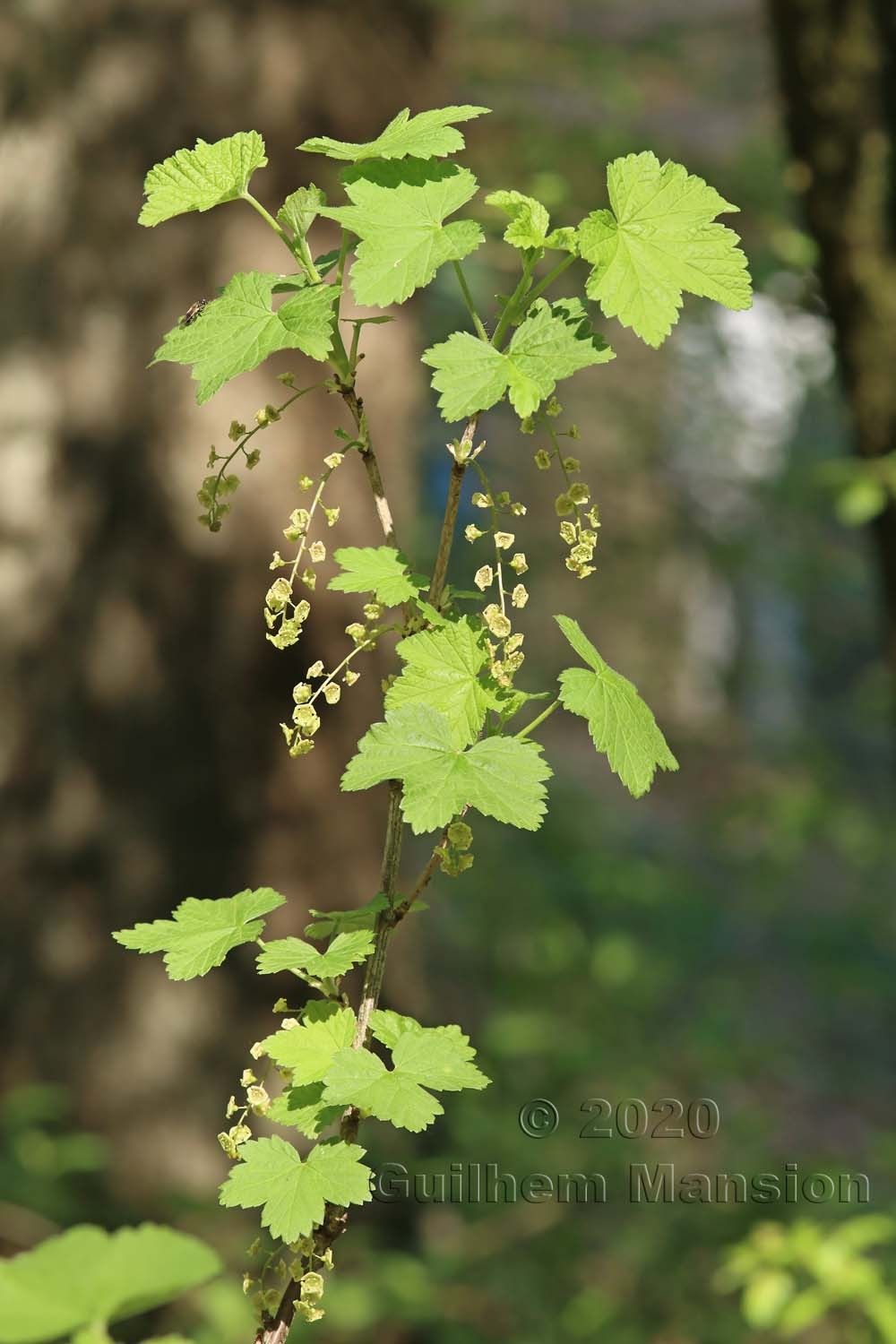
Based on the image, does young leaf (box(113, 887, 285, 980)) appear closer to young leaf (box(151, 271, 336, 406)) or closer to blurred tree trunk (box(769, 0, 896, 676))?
young leaf (box(151, 271, 336, 406))

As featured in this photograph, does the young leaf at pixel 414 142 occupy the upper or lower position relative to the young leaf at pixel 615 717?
upper

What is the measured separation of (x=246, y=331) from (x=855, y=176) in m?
1.95

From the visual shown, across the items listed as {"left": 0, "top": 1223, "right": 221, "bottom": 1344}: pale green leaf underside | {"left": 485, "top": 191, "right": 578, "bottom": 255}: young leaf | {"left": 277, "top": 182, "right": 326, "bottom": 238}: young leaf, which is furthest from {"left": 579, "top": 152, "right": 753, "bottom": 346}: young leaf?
{"left": 0, "top": 1223, "right": 221, "bottom": 1344}: pale green leaf underside

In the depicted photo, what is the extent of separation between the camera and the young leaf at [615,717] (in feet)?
2.27

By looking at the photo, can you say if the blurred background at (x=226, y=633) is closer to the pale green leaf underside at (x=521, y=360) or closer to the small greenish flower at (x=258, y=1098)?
the small greenish flower at (x=258, y=1098)

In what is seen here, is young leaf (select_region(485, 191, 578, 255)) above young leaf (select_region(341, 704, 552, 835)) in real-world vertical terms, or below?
above

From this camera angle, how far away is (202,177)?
744 millimetres

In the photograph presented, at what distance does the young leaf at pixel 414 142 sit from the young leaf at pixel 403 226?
0.04 ft

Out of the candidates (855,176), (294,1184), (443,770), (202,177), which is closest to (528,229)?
A: (202,177)

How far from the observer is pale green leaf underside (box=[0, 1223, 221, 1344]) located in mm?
576

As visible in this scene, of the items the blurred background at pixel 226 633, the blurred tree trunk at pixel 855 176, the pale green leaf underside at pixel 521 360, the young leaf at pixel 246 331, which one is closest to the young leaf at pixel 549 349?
the pale green leaf underside at pixel 521 360

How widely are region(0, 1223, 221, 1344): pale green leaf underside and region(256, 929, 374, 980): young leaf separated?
15 centimetres

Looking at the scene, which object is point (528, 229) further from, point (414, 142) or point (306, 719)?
point (306, 719)

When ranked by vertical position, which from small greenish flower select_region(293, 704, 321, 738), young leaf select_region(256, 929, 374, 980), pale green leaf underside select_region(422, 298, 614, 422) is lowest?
young leaf select_region(256, 929, 374, 980)
